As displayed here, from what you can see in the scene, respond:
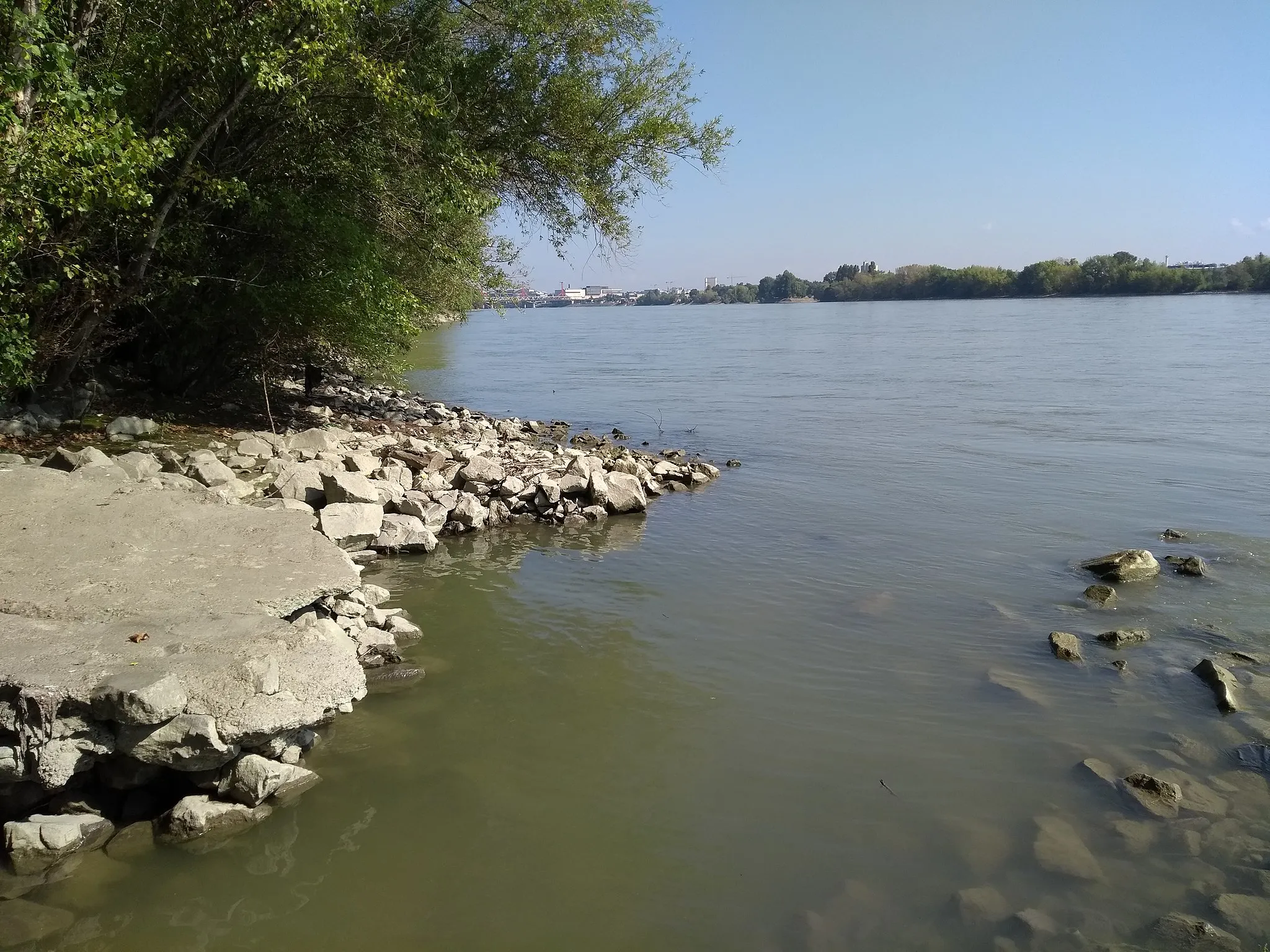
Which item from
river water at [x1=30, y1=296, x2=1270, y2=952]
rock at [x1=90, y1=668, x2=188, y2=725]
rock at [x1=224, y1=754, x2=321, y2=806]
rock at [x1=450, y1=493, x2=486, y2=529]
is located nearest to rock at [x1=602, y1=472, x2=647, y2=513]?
river water at [x1=30, y1=296, x2=1270, y2=952]

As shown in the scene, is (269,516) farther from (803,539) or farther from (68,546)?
(803,539)

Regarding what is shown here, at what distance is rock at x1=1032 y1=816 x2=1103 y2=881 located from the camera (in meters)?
5.31

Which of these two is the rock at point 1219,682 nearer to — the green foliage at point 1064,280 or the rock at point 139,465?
the rock at point 139,465

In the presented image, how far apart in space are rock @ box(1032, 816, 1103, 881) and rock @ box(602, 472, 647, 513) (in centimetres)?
900

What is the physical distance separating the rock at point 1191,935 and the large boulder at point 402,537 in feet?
29.3

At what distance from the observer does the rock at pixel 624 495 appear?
14117 mm

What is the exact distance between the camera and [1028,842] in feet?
18.3

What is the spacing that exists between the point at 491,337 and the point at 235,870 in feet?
246

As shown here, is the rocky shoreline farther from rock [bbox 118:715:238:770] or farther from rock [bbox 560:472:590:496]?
rock [bbox 560:472:590:496]

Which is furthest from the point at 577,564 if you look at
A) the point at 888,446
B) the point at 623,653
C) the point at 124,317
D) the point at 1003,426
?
the point at 1003,426

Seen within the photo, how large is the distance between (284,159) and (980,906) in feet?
46.8

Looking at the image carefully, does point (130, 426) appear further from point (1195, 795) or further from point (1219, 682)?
point (1219, 682)

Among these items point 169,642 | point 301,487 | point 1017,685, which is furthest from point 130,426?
point 1017,685

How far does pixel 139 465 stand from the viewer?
35.7 feet
